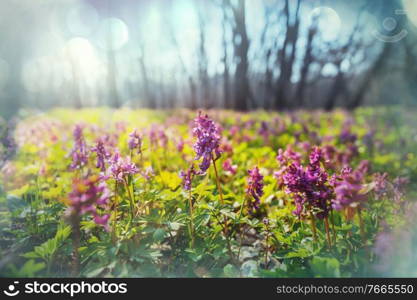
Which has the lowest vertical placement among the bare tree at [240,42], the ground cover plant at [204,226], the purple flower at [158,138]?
the ground cover plant at [204,226]

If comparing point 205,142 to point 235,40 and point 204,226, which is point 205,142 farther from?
point 235,40

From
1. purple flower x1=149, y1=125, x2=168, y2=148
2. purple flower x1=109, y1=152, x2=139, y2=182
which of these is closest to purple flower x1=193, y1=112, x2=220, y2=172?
purple flower x1=109, y1=152, x2=139, y2=182

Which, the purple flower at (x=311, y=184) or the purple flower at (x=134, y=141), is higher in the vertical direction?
the purple flower at (x=134, y=141)

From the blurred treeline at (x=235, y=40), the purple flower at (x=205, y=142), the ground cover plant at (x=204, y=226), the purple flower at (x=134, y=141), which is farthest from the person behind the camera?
the blurred treeline at (x=235, y=40)

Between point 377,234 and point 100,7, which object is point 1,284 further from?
point 100,7

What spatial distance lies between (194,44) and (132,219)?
5.45 feet

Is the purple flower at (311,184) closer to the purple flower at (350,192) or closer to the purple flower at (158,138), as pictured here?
the purple flower at (350,192)

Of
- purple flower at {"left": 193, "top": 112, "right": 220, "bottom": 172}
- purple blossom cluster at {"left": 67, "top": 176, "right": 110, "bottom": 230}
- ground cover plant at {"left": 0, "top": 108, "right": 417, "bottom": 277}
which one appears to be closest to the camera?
purple blossom cluster at {"left": 67, "top": 176, "right": 110, "bottom": 230}

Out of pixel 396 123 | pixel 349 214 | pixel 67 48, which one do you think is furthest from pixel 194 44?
pixel 396 123

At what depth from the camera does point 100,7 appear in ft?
6.95

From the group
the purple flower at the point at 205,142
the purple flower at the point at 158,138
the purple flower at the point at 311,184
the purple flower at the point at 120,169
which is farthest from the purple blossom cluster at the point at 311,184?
the purple flower at the point at 158,138

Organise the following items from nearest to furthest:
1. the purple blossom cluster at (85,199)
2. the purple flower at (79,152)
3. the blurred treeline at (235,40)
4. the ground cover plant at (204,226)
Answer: the purple blossom cluster at (85,199)
the ground cover plant at (204,226)
the purple flower at (79,152)
the blurred treeline at (235,40)

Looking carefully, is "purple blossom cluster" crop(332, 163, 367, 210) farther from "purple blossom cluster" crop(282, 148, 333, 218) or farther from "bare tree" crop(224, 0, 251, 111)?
"bare tree" crop(224, 0, 251, 111)

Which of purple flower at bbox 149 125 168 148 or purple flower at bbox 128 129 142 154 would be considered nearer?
purple flower at bbox 128 129 142 154
